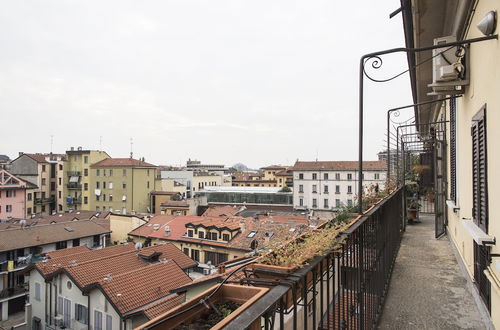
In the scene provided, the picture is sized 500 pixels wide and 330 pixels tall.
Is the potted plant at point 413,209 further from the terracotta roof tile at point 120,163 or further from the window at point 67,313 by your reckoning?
the terracotta roof tile at point 120,163

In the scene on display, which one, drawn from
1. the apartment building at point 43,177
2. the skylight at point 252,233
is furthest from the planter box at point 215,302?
the apartment building at point 43,177

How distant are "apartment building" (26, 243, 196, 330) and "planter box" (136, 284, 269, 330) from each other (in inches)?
429

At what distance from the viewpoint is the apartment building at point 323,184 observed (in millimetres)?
39312

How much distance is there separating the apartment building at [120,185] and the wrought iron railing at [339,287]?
131ft

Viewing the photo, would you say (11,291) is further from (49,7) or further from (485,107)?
(485,107)

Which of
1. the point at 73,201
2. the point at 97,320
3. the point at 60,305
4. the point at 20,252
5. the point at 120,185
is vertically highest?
the point at 120,185

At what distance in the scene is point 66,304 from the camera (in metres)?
14.8

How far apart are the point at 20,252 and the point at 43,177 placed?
27.6m

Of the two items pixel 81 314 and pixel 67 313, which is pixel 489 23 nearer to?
pixel 81 314

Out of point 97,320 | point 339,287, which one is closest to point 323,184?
point 97,320

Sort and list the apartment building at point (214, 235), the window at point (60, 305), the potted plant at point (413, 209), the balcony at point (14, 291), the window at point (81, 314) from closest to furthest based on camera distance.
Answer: the potted plant at point (413, 209) → the window at point (81, 314) → the window at point (60, 305) → the balcony at point (14, 291) → the apartment building at point (214, 235)

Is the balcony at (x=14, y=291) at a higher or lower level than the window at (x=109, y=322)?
lower

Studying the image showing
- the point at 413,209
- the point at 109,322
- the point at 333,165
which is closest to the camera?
the point at 413,209

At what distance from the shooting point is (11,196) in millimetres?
33281
